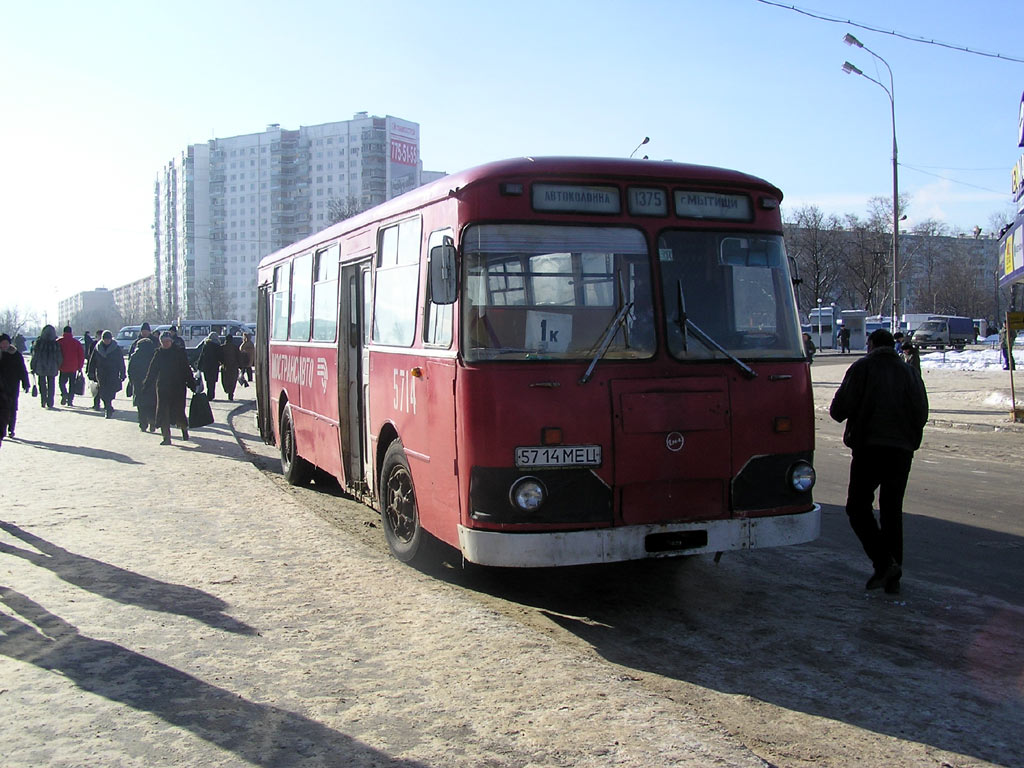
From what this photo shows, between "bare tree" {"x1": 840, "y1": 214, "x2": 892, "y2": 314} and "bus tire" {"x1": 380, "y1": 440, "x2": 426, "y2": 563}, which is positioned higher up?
"bare tree" {"x1": 840, "y1": 214, "x2": 892, "y2": 314}

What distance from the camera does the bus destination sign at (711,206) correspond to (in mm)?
6469

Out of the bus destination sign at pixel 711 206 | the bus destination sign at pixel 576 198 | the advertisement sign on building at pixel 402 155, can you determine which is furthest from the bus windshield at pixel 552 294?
the advertisement sign on building at pixel 402 155

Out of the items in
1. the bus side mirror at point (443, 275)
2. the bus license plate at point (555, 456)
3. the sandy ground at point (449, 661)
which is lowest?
the sandy ground at point (449, 661)

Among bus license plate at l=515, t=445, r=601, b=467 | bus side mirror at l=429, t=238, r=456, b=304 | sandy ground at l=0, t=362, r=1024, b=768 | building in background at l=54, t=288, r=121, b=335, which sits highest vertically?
building in background at l=54, t=288, r=121, b=335

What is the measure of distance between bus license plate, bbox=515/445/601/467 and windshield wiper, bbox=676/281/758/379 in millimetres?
994

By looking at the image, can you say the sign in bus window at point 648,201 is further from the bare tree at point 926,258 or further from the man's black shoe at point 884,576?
the bare tree at point 926,258

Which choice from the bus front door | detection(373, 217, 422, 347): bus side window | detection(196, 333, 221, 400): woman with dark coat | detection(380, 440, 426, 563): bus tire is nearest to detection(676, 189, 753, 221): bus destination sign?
detection(373, 217, 422, 347): bus side window

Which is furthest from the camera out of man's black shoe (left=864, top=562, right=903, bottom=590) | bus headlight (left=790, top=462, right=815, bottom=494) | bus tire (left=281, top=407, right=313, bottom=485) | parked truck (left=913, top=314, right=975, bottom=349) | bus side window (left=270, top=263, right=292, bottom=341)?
parked truck (left=913, top=314, right=975, bottom=349)

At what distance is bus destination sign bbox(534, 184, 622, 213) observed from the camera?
6191mm

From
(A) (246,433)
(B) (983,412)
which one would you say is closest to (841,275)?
(B) (983,412)

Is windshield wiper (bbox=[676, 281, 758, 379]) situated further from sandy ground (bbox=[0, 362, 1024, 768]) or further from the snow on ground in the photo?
the snow on ground

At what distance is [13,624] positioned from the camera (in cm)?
575

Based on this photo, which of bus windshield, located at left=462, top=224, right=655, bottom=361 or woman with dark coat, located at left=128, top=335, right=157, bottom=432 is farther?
woman with dark coat, located at left=128, top=335, right=157, bottom=432

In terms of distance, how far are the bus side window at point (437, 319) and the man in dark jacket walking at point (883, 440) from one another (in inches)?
107
